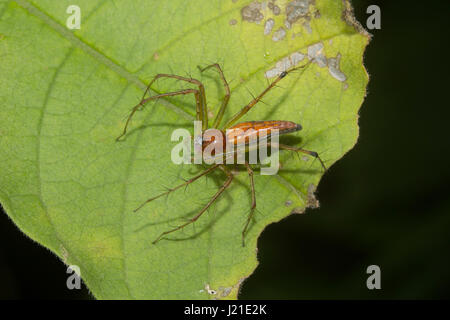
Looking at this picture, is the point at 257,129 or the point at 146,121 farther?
the point at 257,129

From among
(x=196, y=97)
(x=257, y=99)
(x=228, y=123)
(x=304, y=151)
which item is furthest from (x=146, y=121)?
(x=304, y=151)

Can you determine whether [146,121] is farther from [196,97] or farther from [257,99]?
[257,99]

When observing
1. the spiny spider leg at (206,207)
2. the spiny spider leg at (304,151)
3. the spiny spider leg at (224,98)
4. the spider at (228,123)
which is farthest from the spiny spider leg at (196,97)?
the spiny spider leg at (304,151)

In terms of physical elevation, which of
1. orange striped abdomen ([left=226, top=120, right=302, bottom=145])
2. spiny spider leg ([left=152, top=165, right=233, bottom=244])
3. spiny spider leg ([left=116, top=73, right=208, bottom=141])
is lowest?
spiny spider leg ([left=152, top=165, right=233, bottom=244])

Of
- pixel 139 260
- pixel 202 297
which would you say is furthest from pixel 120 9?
pixel 202 297

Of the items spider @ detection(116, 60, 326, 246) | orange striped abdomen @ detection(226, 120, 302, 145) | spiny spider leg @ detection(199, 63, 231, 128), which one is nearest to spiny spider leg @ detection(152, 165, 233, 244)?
spider @ detection(116, 60, 326, 246)

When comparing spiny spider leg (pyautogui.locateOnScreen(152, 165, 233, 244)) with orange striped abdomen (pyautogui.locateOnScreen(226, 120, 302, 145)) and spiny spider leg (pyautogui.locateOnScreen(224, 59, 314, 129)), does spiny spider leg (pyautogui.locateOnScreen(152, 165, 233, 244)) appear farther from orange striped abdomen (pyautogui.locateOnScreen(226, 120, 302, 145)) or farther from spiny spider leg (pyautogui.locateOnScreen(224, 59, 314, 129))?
spiny spider leg (pyautogui.locateOnScreen(224, 59, 314, 129))

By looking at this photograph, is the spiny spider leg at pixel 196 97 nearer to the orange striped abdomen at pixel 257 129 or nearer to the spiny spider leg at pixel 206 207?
the orange striped abdomen at pixel 257 129

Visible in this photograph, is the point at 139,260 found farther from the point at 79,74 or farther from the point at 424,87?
the point at 424,87

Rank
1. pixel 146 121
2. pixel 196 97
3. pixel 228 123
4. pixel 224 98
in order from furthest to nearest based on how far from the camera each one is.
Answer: pixel 228 123
pixel 224 98
pixel 196 97
pixel 146 121
